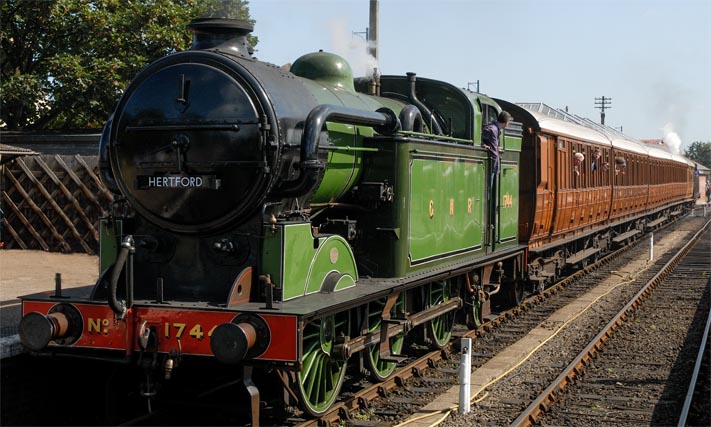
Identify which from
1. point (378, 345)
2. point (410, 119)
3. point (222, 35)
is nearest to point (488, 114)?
point (410, 119)

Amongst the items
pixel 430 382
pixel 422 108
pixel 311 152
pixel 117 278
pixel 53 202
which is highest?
pixel 422 108

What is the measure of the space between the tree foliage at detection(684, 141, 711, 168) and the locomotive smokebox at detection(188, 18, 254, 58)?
3965 inches

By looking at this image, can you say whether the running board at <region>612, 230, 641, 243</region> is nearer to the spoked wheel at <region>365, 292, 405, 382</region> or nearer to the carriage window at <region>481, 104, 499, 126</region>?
the carriage window at <region>481, 104, 499, 126</region>

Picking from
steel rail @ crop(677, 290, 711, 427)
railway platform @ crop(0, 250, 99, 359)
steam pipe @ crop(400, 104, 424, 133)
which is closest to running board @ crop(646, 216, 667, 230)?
steel rail @ crop(677, 290, 711, 427)

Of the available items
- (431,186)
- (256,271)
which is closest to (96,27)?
(431,186)

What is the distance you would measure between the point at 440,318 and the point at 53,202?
32.8 ft

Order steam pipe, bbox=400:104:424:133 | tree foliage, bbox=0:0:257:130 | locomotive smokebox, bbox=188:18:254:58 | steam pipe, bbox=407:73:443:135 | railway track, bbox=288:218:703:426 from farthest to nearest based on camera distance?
tree foliage, bbox=0:0:257:130
steam pipe, bbox=407:73:443:135
steam pipe, bbox=400:104:424:133
railway track, bbox=288:218:703:426
locomotive smokebox, bbox=188:18:254:58

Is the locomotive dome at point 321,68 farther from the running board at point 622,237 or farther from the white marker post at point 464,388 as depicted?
the running board at point 622,237

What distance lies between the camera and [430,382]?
8.09m

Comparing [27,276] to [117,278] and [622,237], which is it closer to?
[117,278]

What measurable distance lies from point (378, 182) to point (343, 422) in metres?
2.25

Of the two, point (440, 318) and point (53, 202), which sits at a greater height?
point (53, 202)

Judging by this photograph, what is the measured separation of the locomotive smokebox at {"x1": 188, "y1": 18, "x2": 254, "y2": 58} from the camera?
21.2ft

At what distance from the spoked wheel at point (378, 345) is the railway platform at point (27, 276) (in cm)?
305
